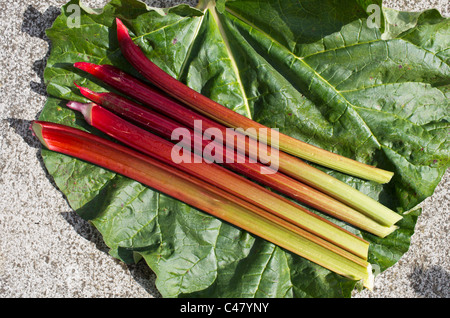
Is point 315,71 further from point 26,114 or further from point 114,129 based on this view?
point 26,114

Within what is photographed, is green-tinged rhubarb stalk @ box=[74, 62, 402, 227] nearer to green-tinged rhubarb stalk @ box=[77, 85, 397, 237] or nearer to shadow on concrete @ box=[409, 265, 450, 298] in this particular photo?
green-tinged rhubarb stalk @ box=[77, 85, 397, 237]

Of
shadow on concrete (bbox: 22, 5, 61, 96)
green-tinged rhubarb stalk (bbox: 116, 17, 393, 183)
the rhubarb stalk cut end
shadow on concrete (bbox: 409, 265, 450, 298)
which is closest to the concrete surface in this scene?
shadow on concrete (bbox: 22, 5, 61, 96)

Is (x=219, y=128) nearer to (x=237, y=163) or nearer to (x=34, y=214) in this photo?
(x=237, y=163)

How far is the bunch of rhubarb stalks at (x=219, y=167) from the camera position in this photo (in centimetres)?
214

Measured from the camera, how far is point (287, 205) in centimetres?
216

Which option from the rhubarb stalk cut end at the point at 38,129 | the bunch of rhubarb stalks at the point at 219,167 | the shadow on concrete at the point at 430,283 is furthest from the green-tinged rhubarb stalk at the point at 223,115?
the shadow on concrete at the point at 430,283

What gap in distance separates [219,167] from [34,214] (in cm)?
121

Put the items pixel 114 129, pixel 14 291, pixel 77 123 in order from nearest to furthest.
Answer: pixel 114 129 < pixel 77 123 < pixel 14 291

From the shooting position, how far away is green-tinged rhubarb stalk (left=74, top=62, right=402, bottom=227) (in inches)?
84.7

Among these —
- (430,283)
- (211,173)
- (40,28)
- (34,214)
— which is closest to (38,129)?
(34,214)

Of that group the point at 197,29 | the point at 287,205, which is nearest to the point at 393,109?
the point at 287,205

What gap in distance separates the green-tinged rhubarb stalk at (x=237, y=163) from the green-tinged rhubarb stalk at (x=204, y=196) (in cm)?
16
